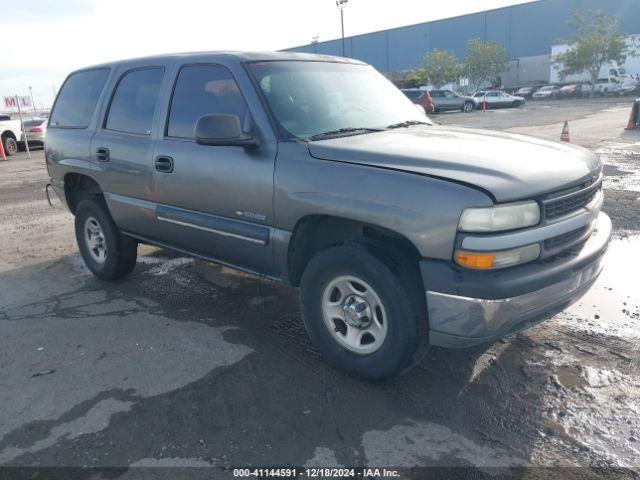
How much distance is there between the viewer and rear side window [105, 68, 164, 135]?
4.41 meters

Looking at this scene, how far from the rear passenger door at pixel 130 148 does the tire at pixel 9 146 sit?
1704 cm

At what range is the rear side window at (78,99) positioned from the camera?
5.09 meters

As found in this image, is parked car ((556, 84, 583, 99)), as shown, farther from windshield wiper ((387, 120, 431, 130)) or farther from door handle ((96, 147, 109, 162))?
door handle ((96, 147, 109, 162))

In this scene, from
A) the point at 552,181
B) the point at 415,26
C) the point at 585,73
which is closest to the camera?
the point at 552,181

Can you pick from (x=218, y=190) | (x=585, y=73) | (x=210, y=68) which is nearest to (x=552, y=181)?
(x=218, y=190)

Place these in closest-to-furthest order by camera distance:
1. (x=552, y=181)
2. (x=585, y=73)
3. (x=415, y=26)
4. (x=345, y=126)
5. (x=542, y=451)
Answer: (x=542, y=451), (x=552, y=181), (x=345, y=126), (x=585, y=73), (x=415, y=26)

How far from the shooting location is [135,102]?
15.1 ft

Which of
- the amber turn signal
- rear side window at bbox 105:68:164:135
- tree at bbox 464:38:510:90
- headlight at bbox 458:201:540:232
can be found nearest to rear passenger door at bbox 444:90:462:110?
tree at bbox 464:38:510:90

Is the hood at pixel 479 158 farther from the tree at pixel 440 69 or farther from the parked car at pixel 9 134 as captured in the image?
the tree at pixel 440 69

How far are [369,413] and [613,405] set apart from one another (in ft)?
4.45

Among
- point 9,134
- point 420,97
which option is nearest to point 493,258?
point 9,134

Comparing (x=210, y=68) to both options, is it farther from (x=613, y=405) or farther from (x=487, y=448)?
(x=613, y=405)

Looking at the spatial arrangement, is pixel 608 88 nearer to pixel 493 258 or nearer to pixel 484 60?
pixel 484 60

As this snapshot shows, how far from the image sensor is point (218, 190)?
382 cm
